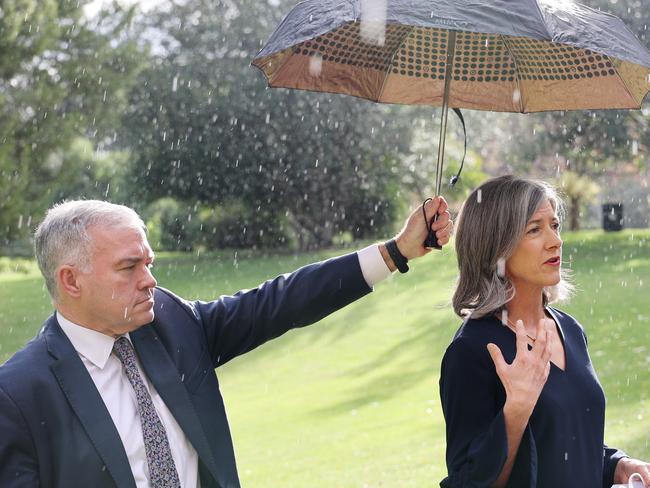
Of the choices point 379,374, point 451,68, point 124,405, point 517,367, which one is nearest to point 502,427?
point 517,367

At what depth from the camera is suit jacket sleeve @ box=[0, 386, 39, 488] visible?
2.71 meters

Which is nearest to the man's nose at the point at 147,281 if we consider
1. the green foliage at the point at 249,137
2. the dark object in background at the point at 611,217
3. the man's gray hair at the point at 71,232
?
the man's gray hair at the point at 71,232

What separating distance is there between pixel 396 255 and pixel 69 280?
112cm

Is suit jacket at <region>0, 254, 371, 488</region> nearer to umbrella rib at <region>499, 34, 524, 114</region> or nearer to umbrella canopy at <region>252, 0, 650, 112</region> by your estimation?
umbrella canopy at <region>252, 0, 650, 112</region>

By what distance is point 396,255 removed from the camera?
3416 millimetres

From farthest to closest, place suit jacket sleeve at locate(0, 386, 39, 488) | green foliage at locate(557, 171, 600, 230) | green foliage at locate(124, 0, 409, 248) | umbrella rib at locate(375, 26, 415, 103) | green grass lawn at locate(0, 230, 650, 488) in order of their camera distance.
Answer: green foliage at locate(557, 171, 600, 230) < green foliage at locate(124, 0, 409, 248) < green grass lawn at locate(0, 230, 650, 488) < umbrella rib at locate(375, 26, 415, 103) < suit jacket sleeve at locate(0, 386, 39, 488)

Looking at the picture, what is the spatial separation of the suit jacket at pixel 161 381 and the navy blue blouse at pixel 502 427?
56 cm

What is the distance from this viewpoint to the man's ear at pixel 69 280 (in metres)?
3.00

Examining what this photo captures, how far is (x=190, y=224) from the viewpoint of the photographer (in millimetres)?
32250

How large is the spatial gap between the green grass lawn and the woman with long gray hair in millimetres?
278

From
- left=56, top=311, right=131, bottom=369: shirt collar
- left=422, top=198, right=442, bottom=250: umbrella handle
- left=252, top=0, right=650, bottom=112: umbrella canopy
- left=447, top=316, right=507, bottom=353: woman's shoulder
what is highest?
left=252, top=0, right=650, bottom=112: umbrella canopy

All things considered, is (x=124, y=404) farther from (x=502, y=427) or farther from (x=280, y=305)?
(x=502, y=427)

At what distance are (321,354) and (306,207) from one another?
1374 centimetres

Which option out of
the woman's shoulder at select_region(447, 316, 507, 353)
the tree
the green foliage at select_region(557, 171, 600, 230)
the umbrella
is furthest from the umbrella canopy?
the green foliage at select_region(557, 171, 600, 230)
